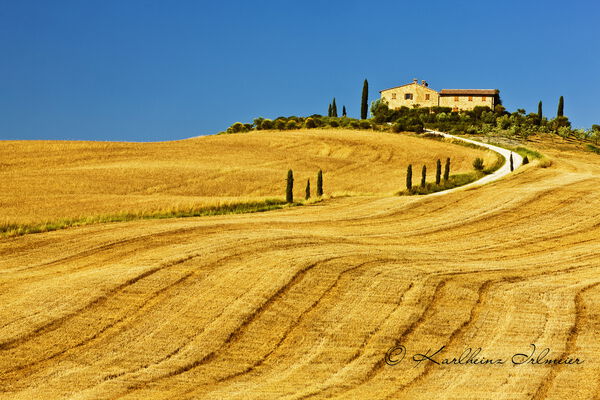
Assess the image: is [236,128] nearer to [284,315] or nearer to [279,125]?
[279,125]

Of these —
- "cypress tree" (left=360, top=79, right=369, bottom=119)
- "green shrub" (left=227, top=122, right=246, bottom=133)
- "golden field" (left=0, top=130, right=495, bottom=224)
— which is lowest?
"golden field" (left=0, top=130, right=495, bottom=224)

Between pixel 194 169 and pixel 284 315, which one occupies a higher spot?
pixel 194 169

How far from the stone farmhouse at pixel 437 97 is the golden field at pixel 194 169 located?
43.6 metres

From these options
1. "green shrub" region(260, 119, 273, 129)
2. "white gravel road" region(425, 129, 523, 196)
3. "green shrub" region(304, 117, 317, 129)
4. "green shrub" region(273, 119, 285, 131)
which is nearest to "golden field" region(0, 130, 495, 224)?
"white gravel road" region(425, 129, 523, 196)

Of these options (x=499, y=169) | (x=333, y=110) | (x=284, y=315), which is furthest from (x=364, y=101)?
(x=284, y=315)

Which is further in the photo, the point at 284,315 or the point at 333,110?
the point at 333,110

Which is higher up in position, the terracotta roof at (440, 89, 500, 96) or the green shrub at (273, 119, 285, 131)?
the terracotta roof at (440, 89, 500, 96)

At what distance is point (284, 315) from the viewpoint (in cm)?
1714

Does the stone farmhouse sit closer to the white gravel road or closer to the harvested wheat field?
the white gravel road

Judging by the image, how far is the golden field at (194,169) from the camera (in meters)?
44.8

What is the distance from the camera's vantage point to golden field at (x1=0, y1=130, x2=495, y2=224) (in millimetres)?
44812

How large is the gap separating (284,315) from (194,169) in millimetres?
45842

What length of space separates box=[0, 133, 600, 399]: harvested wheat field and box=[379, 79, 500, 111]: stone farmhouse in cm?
10477

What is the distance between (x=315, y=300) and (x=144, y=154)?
56842 millimetres
